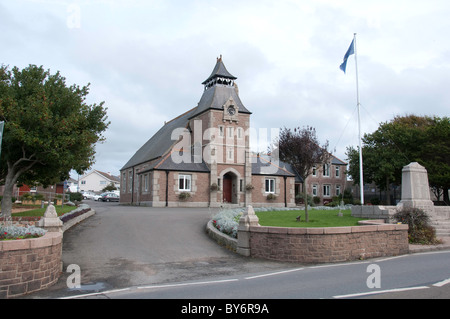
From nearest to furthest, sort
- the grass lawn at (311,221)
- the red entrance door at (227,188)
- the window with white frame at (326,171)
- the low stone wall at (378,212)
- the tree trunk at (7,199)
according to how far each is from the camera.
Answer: the grass lawn at (311,221) < the low stone wall at (378,212) < the tree trunk at (7,199) < the red entrance door at (227,188) < the window with white frame at (326,171)

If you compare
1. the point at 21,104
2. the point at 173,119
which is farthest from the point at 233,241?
the point at 173,119

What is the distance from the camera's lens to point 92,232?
16.2 m

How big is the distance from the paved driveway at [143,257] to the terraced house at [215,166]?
16825mm

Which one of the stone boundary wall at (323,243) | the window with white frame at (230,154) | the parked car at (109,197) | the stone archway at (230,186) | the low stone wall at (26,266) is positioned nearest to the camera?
the low stone wall at (26,266)

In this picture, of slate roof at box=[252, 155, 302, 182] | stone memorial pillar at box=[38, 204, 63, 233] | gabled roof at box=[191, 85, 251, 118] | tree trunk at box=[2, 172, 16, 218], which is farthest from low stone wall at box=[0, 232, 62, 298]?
slate roof at box=[252, 155, 302, 182]

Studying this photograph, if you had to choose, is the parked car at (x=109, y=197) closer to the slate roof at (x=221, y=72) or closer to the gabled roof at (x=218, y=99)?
the gabled roof at (x=218, y=99)

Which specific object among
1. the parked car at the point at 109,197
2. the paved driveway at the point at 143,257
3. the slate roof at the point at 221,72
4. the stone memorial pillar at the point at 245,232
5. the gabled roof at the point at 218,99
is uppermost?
the slate roof at the point at 221,72

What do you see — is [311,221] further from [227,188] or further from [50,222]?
[227,188]

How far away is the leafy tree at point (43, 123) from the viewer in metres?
16.3

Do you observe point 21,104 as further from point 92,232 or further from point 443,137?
point 443,137

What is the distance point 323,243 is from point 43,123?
41.7 feet

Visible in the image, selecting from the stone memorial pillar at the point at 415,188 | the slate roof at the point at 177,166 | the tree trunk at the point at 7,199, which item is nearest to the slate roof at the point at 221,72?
the slate roof at the point at 177,166

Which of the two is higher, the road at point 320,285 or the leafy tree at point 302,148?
the leafy tree at point 302,148
